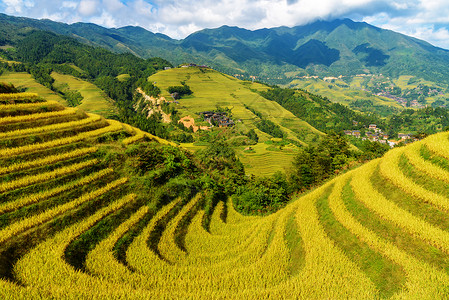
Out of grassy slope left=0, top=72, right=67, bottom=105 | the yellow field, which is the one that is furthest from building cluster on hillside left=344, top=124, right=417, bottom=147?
grassy slope left=0, top=72, right=67, bottom=105

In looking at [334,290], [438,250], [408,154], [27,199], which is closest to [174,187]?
[27,199]

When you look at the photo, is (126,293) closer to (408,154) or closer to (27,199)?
(27,199)

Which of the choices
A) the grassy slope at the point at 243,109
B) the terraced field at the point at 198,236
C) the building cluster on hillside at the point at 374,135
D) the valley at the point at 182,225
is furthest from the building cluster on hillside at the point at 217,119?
the terraced field at the point at 198,236

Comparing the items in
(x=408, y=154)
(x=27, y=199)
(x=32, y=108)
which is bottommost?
(x=27, y=199)

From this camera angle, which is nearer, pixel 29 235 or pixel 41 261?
pixel 41 261

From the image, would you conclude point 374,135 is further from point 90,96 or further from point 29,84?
point 29,84

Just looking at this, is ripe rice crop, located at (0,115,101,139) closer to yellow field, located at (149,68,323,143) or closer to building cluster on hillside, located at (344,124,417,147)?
yellow field, located at (149,68,323,143)
